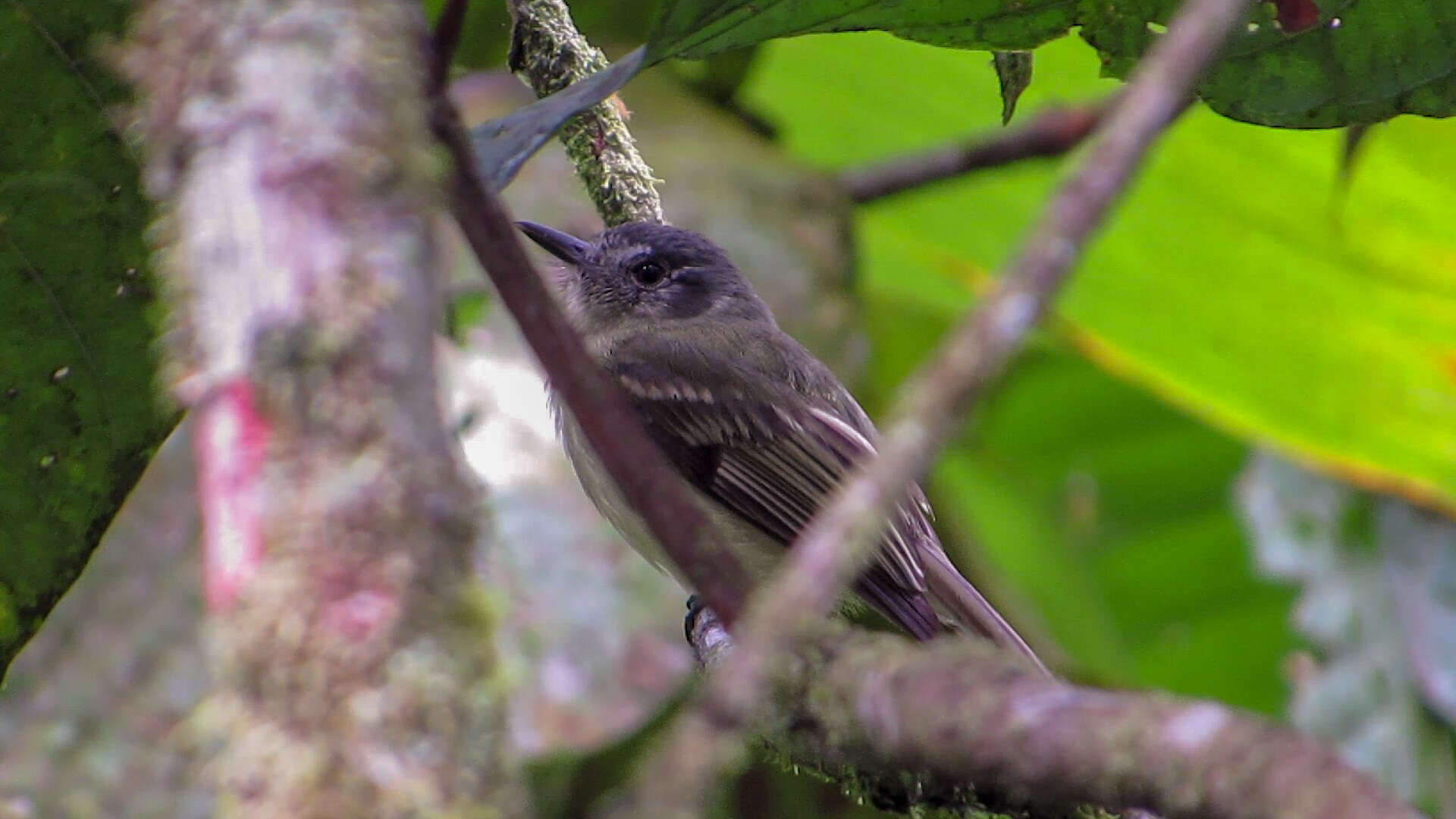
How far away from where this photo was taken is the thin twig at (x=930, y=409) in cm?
93

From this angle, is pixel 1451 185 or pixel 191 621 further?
pixel 1451 185

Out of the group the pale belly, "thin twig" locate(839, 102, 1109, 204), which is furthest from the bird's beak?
"thin twig" locate(839, 102, 1109, 204)

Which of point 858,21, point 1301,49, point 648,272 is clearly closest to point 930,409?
point 858,21

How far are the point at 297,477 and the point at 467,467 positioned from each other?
0.14 m

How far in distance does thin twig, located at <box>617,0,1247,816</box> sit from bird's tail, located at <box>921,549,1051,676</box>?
2.15 m

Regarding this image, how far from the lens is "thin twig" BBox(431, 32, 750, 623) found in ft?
4.08

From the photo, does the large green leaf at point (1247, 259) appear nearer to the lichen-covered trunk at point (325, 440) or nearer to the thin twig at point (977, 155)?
the thin twig at point (977, 155)

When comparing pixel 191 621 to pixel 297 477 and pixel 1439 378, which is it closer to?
pixel 297 477

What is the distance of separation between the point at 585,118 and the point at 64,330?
3.01 feet

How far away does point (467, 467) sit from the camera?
1.11 m

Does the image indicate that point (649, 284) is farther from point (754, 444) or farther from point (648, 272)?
point (754, 444)

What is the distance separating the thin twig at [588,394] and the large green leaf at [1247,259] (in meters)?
3.27

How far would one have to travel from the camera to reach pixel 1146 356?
488 cm

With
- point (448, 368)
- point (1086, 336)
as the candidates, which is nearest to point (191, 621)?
point (448, 368)
